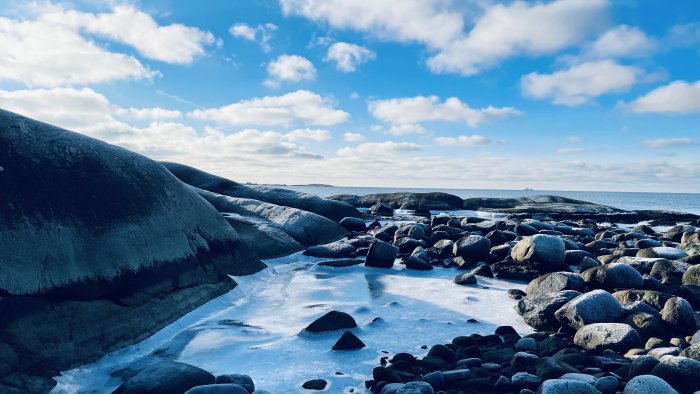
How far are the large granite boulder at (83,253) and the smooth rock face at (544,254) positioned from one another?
19.5ft

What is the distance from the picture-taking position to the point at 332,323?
5629 mm

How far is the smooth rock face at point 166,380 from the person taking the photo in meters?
3.66

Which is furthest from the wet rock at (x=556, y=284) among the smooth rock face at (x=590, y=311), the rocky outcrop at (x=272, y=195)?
the rocky outcrop at (x=272, y=195)

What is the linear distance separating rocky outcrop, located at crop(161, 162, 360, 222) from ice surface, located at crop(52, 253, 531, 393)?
9.48 meters

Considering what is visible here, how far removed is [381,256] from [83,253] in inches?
244

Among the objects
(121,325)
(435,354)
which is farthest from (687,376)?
(121,325)

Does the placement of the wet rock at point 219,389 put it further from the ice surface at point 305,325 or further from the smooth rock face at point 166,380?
the ice surface at point 305,325

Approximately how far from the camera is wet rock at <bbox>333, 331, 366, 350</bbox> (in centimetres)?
497

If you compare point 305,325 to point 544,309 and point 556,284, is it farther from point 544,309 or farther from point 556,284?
point 556,284

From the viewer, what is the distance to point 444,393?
3830 mm

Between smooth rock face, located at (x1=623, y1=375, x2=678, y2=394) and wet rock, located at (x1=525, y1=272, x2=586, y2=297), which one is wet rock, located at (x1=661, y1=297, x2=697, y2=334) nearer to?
wet rock, located at (x1=525, y1=272, x2=586, y2=297)

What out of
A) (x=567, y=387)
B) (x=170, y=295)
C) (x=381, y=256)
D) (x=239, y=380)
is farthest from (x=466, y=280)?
(x=239, y=380)

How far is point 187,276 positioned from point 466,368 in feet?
14.0

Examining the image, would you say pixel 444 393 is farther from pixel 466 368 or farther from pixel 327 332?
pixel 327 332
